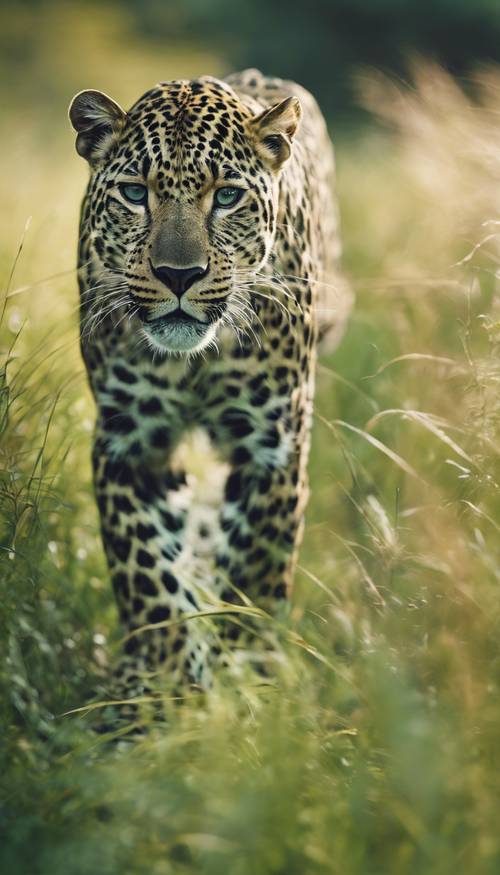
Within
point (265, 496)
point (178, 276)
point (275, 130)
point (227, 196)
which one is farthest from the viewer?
point (265, 496)

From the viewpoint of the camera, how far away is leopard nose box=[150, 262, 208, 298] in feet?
12.1

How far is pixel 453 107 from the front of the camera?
208 inches

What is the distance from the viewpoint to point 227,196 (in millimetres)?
3910

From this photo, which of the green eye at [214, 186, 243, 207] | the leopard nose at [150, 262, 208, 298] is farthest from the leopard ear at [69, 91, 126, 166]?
the leopard nose at [150, 262, 208, 298]

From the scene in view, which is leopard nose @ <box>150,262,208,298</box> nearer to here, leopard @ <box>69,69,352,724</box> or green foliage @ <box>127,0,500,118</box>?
leopard @ <box>69,69,352,724</box>

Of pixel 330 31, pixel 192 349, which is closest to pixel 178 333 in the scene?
pixel 192 349

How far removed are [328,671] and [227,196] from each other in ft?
5.12

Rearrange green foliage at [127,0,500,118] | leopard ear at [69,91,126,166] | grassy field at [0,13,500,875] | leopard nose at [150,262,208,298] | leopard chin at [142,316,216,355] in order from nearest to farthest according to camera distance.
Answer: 1. grassy field at [0,13,500,875]
2. leopard nose at [150,262,208,298]
3. leopard chin at [142,316,216,355]
4. leopard ear at [69,91,126,166]
5. green foliage at [127,0,500,118]

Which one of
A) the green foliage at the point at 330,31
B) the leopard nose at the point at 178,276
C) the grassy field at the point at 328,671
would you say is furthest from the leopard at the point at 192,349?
the green foliage at the point at 330,31

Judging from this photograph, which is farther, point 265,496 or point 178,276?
point 265,496

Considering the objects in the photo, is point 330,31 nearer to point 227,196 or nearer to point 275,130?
point 275,130

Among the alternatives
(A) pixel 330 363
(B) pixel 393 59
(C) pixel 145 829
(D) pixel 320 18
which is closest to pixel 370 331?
(A) pixel 330 363

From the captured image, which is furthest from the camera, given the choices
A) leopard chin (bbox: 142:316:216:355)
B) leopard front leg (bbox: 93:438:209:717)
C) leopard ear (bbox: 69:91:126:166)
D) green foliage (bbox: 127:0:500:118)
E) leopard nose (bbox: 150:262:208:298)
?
green foliage (bbox: 127:0:500:118)

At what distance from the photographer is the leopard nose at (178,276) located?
369 cm
